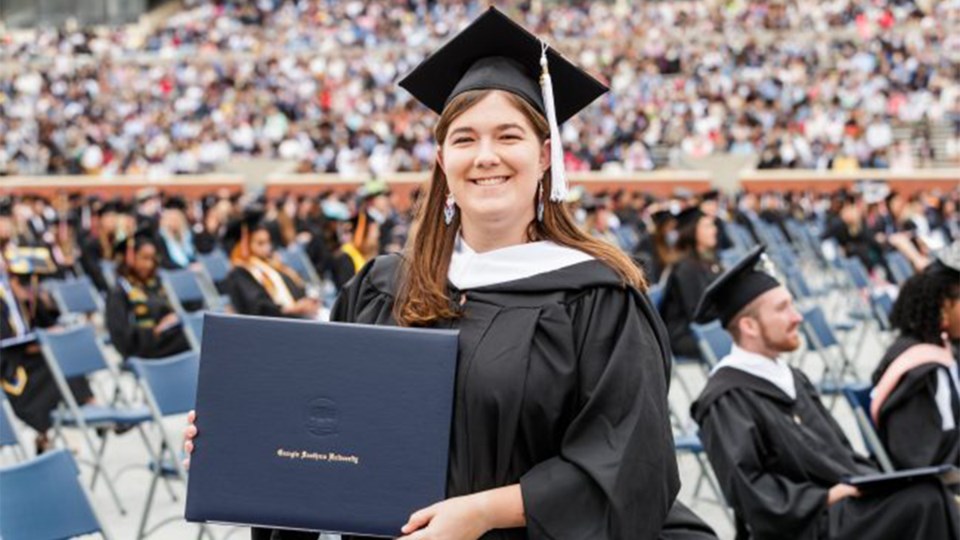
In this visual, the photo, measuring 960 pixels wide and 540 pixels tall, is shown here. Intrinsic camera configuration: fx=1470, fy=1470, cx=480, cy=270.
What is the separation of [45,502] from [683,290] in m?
6.67

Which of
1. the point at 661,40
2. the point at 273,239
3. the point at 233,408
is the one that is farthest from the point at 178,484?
the point at 661,40

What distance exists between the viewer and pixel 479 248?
8.94 ft

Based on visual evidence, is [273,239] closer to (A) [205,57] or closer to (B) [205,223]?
(B) [205,223]

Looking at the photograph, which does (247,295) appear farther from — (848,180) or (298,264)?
(848,180)

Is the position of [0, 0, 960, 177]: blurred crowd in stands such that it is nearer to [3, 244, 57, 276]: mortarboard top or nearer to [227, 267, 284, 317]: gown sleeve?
[3, 244, 57, 276]: mortarboard top

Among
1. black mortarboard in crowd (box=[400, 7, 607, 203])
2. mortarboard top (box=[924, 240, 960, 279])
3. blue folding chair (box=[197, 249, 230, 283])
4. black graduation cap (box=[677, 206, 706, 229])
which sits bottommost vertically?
blue folding chair (box=[197, 249, 230, 283])

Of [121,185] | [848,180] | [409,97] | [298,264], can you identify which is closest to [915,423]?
[298,264]

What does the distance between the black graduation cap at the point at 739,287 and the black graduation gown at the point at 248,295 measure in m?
4.42

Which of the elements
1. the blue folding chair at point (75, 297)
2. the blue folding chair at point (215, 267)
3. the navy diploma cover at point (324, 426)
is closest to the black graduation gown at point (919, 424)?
the navy diploma cover at point (324, 426)

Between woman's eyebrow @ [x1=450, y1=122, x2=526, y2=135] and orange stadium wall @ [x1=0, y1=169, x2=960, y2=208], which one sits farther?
orange stadium wall @ [x1=0, y1=169, x2=960, y2=208]

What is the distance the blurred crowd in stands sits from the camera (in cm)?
3002

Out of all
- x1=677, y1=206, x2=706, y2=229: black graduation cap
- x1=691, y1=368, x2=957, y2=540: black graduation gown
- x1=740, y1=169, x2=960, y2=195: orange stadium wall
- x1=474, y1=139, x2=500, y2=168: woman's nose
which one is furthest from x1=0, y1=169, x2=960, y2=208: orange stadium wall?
x1=474, y1=139, x2=500, y2=168: woman's nose

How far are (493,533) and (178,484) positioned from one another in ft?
18.3

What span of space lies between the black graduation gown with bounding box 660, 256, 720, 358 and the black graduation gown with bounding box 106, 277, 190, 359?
10.8 ft
